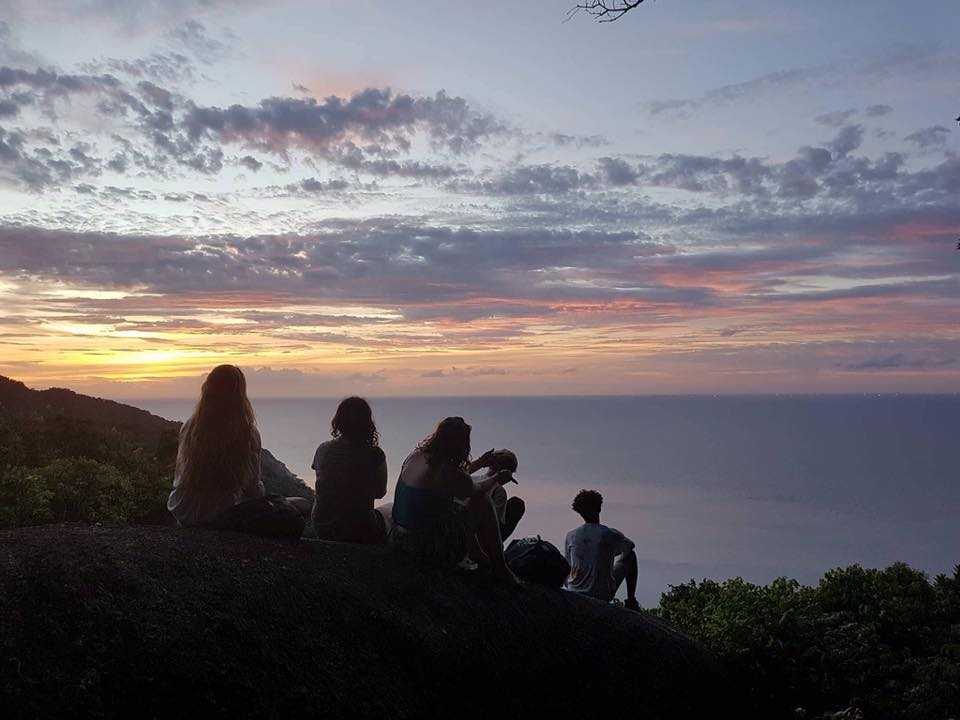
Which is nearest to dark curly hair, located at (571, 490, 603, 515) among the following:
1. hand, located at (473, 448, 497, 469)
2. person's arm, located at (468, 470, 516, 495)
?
hand, located at (473, 448, 497, 469)

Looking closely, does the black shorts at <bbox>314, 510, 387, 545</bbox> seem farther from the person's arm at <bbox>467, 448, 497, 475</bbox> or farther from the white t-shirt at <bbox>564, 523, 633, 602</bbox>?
the white t-shirt at <bbox>564, 523, 633, 602</bbox>

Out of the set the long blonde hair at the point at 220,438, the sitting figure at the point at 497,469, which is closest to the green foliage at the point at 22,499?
the long blonde hair at the point at 220,438

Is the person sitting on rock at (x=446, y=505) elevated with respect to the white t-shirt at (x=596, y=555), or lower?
elevated

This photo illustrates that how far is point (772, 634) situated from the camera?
1275 centimetres

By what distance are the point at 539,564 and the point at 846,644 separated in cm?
444

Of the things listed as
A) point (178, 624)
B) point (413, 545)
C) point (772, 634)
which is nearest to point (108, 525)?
point (178, 624)

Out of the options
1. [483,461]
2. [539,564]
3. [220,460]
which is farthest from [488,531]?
[220,460]

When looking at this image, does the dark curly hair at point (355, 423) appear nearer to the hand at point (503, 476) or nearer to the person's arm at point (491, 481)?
the person's arm at point (491, 481)

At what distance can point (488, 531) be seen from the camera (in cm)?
1127

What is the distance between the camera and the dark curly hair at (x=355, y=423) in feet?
36.7

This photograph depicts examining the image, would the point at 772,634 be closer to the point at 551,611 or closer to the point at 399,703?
the point at 551,611

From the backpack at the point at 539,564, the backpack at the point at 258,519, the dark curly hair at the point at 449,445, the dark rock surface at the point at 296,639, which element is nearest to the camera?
the dark rock surface at the point at 296,639

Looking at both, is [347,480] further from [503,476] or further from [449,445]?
[503,476]

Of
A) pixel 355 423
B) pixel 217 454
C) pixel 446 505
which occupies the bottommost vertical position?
pixel 446 505
